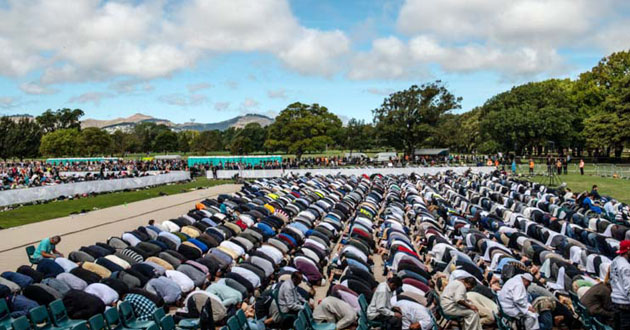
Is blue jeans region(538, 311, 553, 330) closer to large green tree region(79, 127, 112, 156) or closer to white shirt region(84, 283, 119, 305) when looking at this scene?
white shirt region(84, 283, 119, 305)

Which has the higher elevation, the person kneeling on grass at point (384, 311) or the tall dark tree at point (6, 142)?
the tall dark tree at point (6, 142)

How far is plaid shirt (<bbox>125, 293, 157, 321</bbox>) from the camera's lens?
8.01 m

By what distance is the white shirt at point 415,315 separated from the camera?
7755mm

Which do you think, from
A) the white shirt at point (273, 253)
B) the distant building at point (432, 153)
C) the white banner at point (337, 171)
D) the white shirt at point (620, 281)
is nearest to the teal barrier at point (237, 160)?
the white banner at point (337, 171)

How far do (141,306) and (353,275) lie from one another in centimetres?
401

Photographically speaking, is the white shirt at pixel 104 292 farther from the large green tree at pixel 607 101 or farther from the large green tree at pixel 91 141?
the large green tree at pixel 91 141

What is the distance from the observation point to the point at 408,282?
8930 mm

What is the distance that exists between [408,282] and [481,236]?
17.0 feet

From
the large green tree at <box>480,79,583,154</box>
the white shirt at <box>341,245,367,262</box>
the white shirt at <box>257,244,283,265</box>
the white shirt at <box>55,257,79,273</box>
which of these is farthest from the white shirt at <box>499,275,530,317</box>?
the large green tree at <box>480,79,583,154</box>

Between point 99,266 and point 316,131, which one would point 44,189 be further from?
point 316,131

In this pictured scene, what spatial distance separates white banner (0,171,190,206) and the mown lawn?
1191 inches

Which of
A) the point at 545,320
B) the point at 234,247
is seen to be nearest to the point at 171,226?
the point at 234,247

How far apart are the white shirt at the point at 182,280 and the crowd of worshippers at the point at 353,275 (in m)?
0.03

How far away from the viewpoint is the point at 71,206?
26297 mm
